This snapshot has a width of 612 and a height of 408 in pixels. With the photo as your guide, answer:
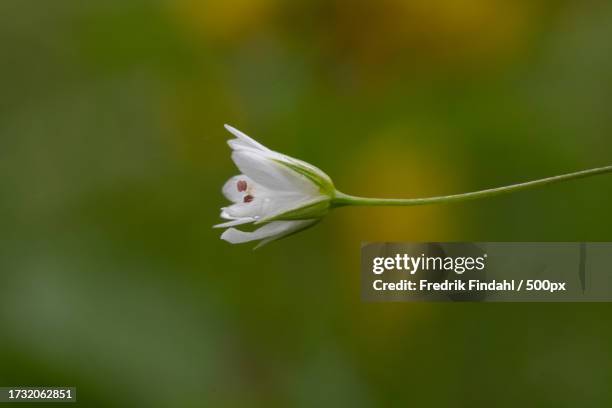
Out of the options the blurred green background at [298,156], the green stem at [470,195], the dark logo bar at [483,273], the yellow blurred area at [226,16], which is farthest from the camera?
the yellow blurred area at [226,16]

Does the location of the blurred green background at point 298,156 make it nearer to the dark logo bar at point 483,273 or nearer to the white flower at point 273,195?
the dark logo bar at point 483,273

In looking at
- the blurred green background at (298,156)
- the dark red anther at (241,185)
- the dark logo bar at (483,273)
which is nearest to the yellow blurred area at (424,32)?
the blurred green background at (298,156)

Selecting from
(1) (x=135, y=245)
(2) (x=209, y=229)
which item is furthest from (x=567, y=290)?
(1) (x=135, y=245)

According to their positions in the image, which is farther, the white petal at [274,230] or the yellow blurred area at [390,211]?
the yellow blurred area at [390,211]

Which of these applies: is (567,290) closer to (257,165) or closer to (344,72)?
(257,165)

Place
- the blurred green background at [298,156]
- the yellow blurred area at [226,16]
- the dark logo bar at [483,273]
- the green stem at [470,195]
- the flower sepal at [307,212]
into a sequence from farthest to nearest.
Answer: the yellow blurred area at [226,16], the blurred green background at [298,156], the dark logo bar at [483,273], the flower sepal at [307,212], the green stem at [470,195]

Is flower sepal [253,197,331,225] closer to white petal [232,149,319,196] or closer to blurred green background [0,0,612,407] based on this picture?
white petal [232,149,319,196]

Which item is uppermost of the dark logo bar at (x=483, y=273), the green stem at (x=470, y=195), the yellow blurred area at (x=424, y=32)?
the yellow blurred area at (x=424, y=32)

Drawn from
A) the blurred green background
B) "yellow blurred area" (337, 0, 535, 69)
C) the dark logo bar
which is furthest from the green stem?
"yellow blurred area" (337, 0, 535, 69)

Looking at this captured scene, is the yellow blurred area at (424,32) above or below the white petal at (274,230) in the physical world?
above
